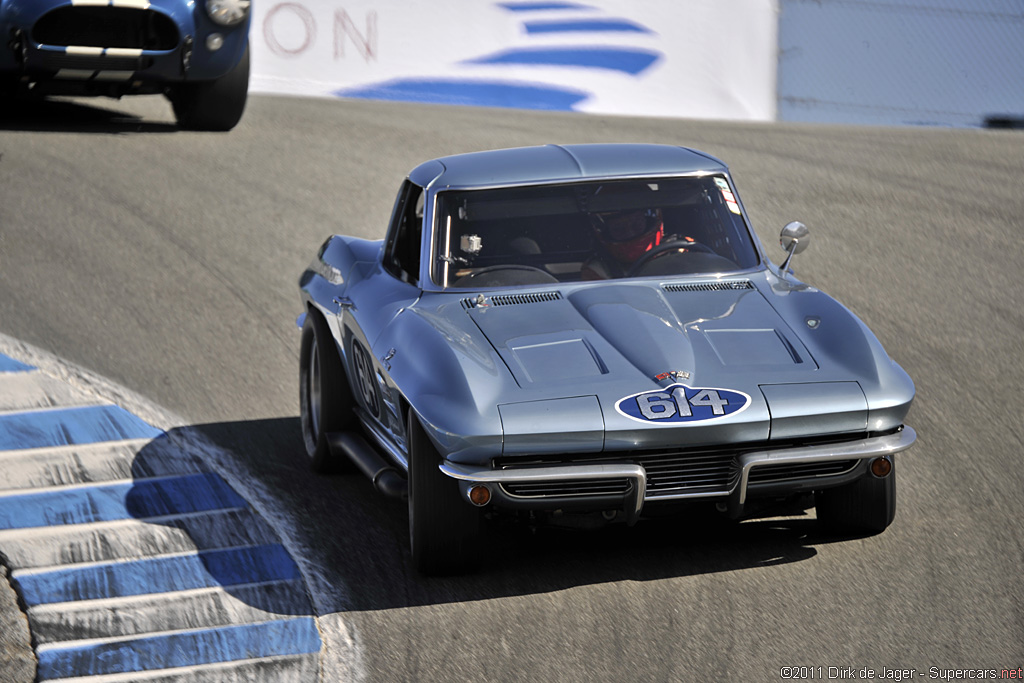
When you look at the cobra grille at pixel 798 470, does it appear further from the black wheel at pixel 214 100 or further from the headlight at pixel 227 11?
the black wheel at pixel 214 100

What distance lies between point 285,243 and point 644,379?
5288 mm

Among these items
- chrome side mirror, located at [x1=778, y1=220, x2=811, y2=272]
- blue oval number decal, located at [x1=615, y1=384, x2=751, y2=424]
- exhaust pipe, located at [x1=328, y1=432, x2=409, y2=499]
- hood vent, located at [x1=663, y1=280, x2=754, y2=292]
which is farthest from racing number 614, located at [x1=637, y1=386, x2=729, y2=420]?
chrome side mirror, located at [x1=778, y1=220, x2=811, y2=272]

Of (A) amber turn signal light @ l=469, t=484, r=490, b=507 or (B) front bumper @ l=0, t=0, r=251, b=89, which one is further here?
(B) front bumper @ l=0, t=0, r=251, b=89

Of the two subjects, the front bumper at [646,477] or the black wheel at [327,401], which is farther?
the black wheel at [327,401]

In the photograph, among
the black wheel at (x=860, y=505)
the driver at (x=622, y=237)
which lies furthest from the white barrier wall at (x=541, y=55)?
the black wheel at (x=860, y=505)

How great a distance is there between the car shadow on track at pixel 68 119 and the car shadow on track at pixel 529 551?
22.6 feet

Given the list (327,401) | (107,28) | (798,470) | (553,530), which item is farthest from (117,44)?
(798,470)

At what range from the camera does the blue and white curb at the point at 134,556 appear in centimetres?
399

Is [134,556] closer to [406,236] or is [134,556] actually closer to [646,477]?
[406,236]

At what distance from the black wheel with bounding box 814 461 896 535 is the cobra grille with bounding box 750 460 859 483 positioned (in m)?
0.25

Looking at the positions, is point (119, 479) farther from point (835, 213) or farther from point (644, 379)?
point (835, 213)

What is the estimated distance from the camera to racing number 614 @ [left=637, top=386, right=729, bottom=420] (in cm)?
409

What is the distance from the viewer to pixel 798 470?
A: 423cm

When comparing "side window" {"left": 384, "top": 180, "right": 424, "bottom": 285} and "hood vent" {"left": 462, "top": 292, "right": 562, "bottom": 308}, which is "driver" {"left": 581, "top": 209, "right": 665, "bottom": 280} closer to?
"hood vent" {"left": 462, "top": 292, "right": 562, "bottom": 308}
